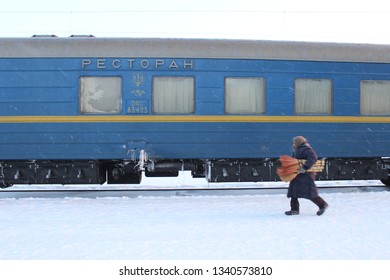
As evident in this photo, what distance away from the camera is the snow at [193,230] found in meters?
4.53

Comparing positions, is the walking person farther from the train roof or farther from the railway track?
the train roof

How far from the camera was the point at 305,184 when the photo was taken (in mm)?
6621

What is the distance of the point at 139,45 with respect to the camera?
9250mm

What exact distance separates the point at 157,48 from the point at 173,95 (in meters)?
1.10

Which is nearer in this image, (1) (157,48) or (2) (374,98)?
(1) (157,48)

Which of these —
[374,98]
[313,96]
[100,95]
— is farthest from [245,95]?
[100,95]

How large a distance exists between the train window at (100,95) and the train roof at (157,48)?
58cm

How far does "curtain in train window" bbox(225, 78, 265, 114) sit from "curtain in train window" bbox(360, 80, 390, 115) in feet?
7.89

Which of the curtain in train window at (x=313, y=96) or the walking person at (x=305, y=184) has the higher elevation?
the curtain in train window at (x=313, y=96)

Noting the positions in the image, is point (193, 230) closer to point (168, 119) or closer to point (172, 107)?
point (168, 119)

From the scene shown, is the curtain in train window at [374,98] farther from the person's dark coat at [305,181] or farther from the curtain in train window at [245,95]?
the person's dark coat at [305,181]

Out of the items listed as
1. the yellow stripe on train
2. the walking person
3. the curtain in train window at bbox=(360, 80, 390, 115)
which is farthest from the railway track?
the walking person

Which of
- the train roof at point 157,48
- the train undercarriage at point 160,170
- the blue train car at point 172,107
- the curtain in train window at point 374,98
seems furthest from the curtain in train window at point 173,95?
the curtain in train window at point 374,98

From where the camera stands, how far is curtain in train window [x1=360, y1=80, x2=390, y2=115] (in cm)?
970
